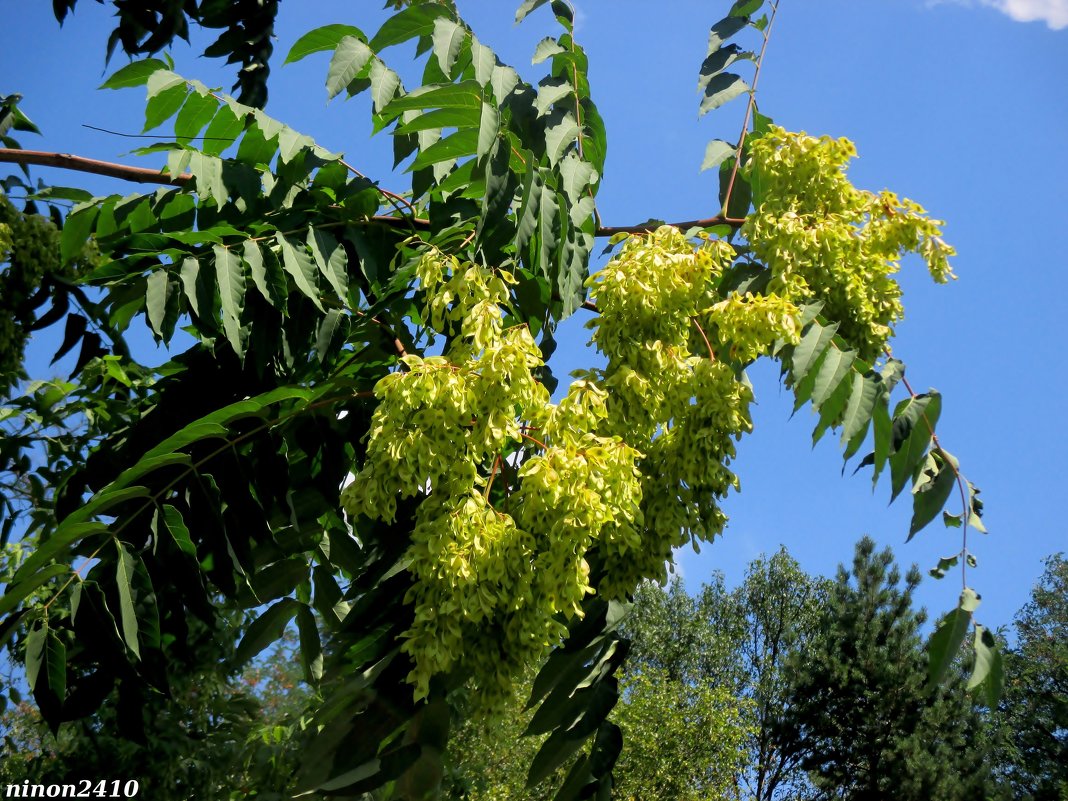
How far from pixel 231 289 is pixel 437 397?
0.85 metres

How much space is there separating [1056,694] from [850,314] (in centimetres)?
2710

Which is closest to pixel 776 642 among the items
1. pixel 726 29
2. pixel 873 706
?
pixel 873 706

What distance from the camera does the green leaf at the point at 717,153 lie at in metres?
3.46

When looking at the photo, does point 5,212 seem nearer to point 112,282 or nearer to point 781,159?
point 112,282

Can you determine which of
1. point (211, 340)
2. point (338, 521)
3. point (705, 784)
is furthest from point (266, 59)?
point (705, 784)

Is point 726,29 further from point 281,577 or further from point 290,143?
point 281,577

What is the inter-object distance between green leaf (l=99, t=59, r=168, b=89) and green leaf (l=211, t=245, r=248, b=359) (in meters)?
0.66

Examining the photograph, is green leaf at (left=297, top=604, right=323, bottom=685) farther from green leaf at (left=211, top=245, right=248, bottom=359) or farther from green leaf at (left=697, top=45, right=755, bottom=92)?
green leaf at (left=697, top=45, right=755, bottom=92)

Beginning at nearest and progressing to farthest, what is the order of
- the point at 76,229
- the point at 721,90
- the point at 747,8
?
the point at 76,229 → the point at 721,90 → the point at 747,8

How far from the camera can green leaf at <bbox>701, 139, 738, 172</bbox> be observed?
3.46 metres

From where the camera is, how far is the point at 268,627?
2752mm

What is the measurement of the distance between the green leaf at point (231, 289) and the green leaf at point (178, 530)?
412mm

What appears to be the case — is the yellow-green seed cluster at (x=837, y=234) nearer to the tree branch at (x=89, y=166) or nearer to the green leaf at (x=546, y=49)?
the green leaf at (x=546, y=49)

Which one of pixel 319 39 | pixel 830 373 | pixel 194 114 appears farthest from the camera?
pixel 194 114
